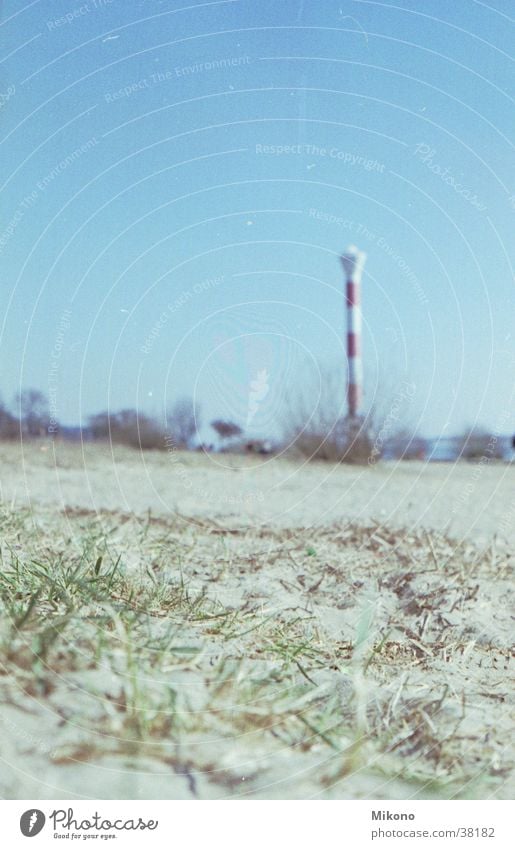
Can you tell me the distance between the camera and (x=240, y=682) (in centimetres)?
104

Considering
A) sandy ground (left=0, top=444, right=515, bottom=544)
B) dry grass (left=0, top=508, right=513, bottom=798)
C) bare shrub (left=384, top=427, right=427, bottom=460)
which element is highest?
bare shrub (left=384, top=427, right=427, bottom=460)

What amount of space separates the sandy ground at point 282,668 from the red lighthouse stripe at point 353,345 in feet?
1.36

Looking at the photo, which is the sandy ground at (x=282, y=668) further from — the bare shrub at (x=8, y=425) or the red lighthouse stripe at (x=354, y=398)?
the red lighthouse stripe at (x=354, y=398)

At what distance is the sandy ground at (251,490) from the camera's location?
2182 millimetres

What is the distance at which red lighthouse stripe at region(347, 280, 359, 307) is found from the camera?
1.79m

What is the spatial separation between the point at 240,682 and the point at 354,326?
1.30 metres

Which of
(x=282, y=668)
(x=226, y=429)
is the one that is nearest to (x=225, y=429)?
(x=226, y=429)

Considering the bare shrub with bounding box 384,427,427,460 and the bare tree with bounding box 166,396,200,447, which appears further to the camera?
the bare shrub with bounding box 384,427,427,460

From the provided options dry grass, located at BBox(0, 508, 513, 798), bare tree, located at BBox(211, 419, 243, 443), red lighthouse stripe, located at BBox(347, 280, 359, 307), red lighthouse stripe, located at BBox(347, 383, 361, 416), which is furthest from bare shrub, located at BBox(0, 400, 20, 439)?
red lighthouse stripe, located at BBox(347, 383, 361, 416)

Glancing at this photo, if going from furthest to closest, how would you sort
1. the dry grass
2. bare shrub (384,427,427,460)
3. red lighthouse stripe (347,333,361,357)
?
bare shrub (384,427,427,460), red lighthouse stripe (347,333,361,357), the dry grass

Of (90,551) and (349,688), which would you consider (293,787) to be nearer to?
(349,688)

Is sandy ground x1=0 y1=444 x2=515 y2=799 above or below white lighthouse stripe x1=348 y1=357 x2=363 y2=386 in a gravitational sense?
below

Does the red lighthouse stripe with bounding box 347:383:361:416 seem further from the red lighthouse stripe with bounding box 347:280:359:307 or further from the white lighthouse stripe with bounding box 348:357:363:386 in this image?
the red lighthouse stripe with bounding box 347:280:359:307

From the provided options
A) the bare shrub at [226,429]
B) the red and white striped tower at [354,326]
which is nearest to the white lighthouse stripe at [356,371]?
the red and white striped tower at [354,326]
